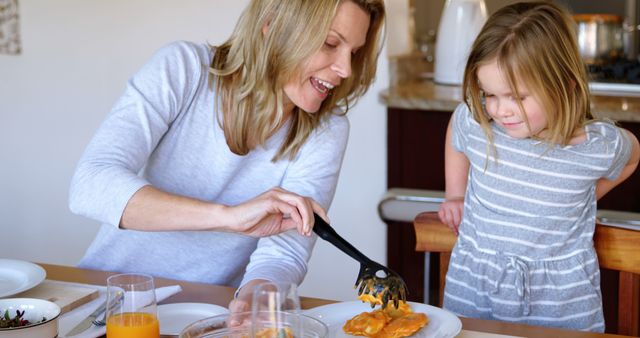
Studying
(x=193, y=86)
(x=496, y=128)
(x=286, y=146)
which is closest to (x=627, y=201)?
(x=496, y=128)

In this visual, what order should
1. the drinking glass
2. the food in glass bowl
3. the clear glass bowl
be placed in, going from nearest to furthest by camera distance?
the drinking glass → the clear glass bowl → the food in glass bowl

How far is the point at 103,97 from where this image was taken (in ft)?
10.3

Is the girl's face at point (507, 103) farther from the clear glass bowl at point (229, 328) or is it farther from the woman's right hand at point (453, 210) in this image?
the clear glass bowl at point (229, 328)

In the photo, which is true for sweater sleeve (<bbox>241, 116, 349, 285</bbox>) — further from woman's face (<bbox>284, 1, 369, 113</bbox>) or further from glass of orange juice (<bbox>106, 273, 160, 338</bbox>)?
glass of orange juice (<bbox>106, 273, 160, 338</bbox>)

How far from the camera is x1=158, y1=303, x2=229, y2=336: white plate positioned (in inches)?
52.6

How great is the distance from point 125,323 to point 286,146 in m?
0.65

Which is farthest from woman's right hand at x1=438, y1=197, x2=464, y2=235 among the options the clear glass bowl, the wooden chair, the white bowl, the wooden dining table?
the white bowl

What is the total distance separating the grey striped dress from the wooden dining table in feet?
1.09

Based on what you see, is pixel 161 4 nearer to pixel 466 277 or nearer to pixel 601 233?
pixel 466 277

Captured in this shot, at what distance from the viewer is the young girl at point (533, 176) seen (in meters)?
1.64

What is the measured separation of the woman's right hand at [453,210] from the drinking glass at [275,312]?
80 cm

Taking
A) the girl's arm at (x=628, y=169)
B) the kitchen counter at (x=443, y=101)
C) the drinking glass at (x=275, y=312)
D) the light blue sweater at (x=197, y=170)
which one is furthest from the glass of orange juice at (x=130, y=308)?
the kitchen counter at (x=443, y=101)

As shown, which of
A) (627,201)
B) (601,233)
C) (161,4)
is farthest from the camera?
(161,4)

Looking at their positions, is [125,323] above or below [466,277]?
above
